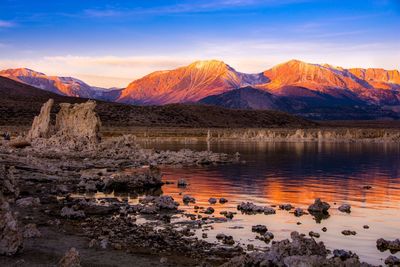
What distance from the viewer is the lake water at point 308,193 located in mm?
21328

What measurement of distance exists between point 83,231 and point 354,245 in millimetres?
9921

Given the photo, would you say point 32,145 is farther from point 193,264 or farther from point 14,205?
point 193,264

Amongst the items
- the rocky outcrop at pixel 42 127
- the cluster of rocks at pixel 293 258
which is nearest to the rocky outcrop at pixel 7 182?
the cluster of rocks at pixel 293 258

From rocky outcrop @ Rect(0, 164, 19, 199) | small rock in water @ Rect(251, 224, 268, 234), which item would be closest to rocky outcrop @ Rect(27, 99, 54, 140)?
rocky outcrop @ Rect(0, 164, 19, 199)

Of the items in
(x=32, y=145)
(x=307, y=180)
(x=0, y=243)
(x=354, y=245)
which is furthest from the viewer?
(x=32, y=145)

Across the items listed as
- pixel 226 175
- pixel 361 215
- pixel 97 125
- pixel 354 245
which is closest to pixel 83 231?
pixel 354 245

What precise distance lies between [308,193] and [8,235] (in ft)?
71.8

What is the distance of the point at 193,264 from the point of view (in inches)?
635

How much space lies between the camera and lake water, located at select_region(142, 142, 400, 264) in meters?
21.3

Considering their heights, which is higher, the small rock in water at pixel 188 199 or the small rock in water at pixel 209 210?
the small rock in water at pixel 209 210

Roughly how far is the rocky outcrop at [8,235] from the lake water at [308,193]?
7.12m

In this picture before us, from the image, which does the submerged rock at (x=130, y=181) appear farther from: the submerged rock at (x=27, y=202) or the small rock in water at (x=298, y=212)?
the small rock in water at (x=298, y=212)

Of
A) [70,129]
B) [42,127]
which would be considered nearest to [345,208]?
[70,129]

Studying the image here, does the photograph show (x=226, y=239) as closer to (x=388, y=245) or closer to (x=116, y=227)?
(x=116, y=227)
